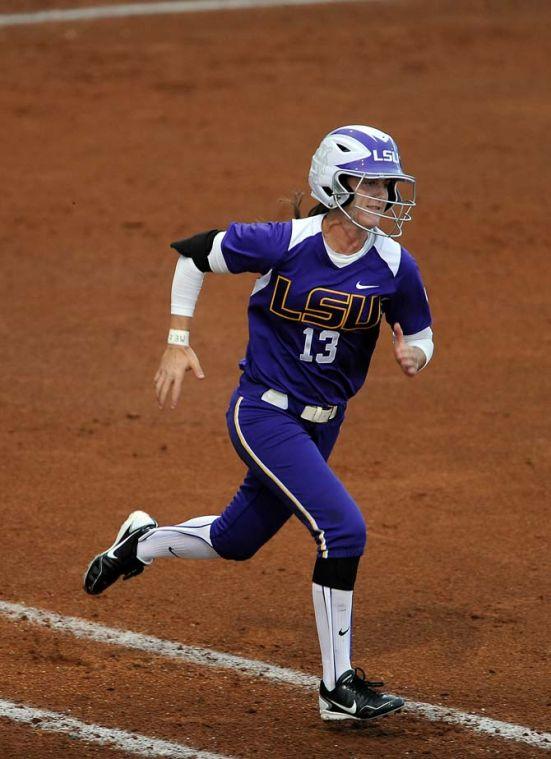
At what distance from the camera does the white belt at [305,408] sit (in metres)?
5.48

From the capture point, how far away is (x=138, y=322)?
35.1 ft

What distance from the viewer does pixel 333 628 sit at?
529 centimetres

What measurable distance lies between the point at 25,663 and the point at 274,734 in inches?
49.7

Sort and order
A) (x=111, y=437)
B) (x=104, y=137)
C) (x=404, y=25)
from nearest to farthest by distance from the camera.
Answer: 1. (x=111, y=437)
2. (x=104, y=137)
3. (x=404, y=25)

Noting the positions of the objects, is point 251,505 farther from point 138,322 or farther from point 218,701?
point 138,322

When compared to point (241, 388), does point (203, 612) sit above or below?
below

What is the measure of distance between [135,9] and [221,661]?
590 inches

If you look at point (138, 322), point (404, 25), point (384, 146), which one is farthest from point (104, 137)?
point (384, 146)

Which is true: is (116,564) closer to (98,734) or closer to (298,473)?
(98,734)

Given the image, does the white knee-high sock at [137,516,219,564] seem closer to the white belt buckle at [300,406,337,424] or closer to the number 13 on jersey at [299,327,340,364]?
the white belt buckle at [300,406,337,424]

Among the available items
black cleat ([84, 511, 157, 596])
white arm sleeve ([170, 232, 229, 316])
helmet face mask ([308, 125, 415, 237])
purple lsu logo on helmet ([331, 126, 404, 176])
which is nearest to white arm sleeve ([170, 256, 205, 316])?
white arm sleeve ([170, 232, 229, 316])

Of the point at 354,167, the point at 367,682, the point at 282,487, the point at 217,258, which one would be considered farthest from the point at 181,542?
the point at 354,167

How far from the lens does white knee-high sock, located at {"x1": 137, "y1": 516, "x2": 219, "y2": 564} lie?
589 centimetres

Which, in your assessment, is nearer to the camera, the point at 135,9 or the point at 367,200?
the point at 367,200
